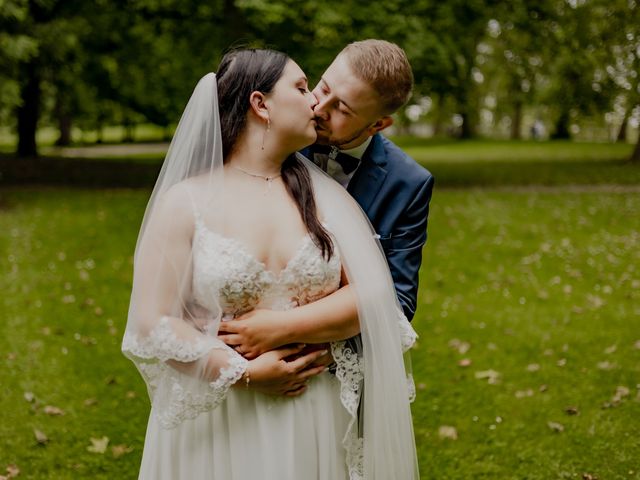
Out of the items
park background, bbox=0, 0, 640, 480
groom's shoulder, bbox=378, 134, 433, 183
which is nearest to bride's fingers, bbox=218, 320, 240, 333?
groom's shoulder, bbox=378, 134, 433, 183

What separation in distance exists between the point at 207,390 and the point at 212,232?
0.56 m

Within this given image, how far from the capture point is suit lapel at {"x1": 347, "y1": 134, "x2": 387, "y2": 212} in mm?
2723

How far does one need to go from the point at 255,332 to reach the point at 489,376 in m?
4.52

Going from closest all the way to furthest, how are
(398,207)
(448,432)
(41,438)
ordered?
1. (398,207)
2. (41,438)
3. (448,432)

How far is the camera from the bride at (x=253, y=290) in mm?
2281

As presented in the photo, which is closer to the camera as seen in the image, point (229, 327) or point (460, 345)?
point (229, 327)

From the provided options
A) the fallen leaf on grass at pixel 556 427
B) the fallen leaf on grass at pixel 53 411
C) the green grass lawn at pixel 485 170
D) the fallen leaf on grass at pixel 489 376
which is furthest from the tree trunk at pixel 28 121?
the fallen leaf on grass at pixel 556 427

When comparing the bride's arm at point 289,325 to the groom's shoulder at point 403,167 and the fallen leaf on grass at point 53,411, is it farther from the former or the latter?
the fallen leaf on grass at point 53,411

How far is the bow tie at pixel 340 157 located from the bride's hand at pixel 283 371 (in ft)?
2.65

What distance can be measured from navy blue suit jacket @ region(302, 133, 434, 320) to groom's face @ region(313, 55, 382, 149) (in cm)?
24

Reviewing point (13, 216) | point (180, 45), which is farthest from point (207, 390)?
point (180, 45)

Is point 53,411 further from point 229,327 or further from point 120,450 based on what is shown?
point 229,327

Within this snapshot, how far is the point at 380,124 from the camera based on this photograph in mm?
2609

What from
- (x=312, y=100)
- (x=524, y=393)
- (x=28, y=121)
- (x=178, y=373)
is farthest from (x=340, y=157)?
(x=28, y=121)
